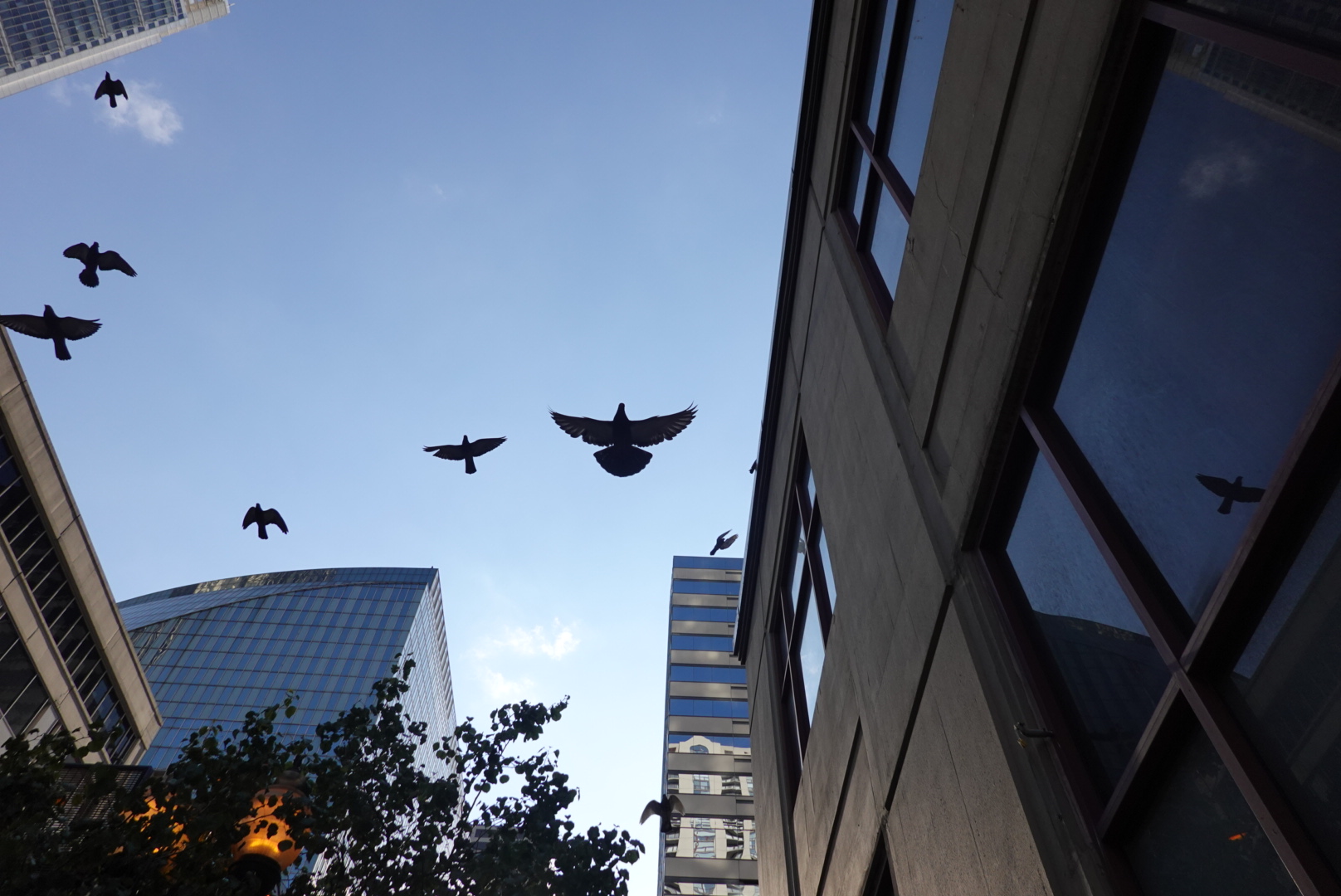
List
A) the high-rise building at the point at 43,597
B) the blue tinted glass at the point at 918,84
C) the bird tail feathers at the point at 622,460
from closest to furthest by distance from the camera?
the blue tinted glass at the point at 918,84 → the bird tail feathers at the point at 622,460 → the high-rise building at the point at 43,597

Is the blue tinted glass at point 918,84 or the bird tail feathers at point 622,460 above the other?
the bird tail feathers at point 622,460

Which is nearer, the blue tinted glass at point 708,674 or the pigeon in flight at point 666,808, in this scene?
the pigeon in flight at point 666,808

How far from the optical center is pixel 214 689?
94.7 m


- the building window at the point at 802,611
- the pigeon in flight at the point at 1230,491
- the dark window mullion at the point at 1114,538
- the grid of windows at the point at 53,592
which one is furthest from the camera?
the grid of windows at the point at 53,592

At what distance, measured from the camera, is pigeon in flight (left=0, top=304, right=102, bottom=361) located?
15775 millimetres

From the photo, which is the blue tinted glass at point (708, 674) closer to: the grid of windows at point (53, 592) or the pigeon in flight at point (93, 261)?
the grid of windows at point (53, 592)

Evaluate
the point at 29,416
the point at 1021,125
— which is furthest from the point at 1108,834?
the point at 29,416

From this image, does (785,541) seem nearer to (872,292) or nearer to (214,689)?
(872,292)

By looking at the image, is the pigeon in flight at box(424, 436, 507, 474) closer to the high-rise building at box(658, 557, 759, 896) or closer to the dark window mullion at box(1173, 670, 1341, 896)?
the dark window mullion at box(1173, 670, 1341, 896)

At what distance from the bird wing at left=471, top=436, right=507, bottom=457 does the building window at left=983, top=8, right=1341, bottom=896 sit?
1237 centimetres

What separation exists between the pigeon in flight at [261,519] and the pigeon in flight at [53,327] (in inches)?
184

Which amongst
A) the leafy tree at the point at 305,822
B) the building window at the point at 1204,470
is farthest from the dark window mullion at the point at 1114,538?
the leafy tree at the point at 305,822

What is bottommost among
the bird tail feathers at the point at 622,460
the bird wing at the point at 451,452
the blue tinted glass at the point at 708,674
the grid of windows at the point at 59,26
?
the bird tail feathers at the point at 622,460

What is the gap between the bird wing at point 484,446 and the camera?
53.3 ft
